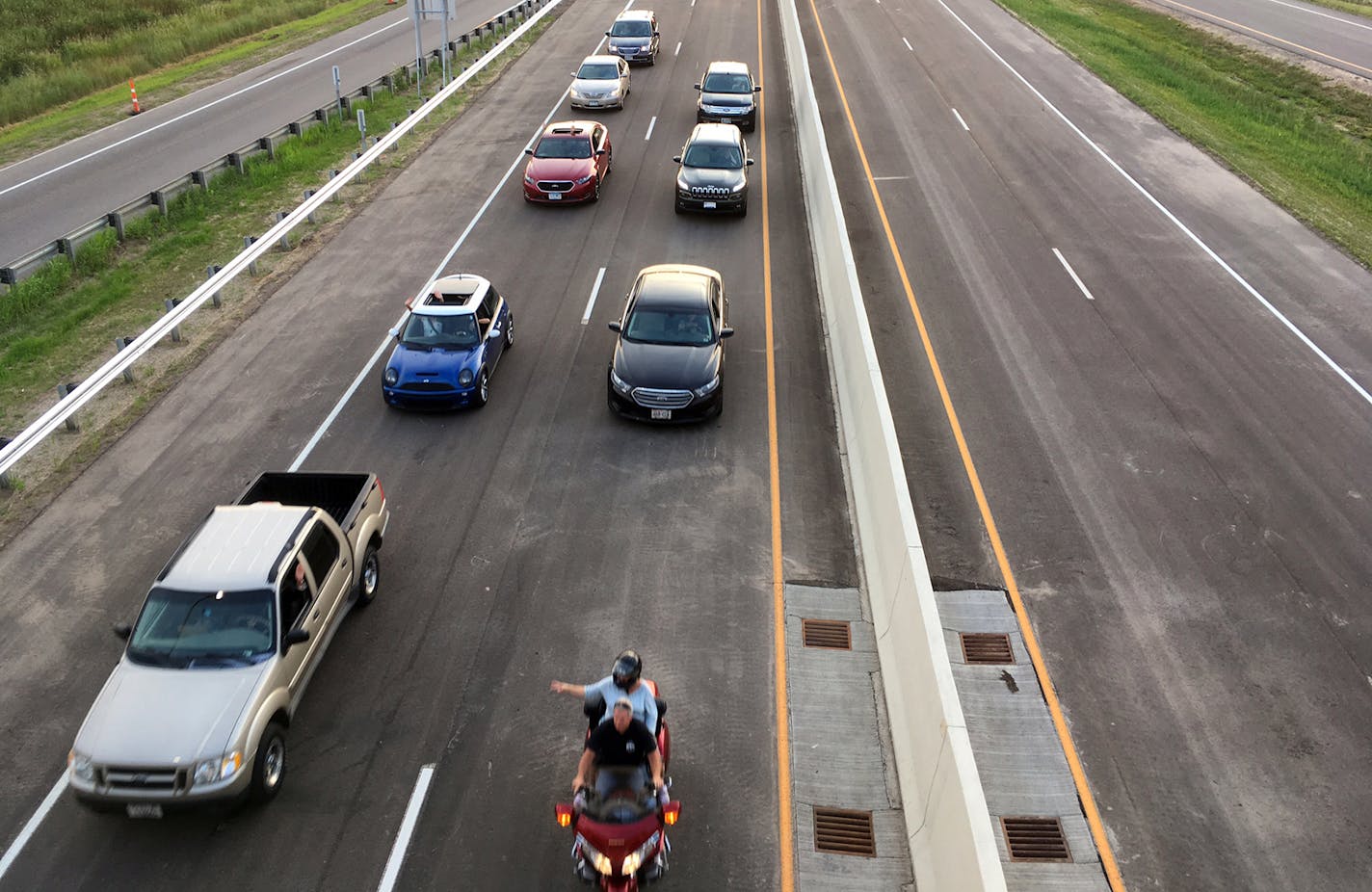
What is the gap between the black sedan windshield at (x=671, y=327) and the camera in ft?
47.9

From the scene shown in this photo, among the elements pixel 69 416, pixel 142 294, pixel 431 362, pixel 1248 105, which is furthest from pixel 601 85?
pixel 1248 105

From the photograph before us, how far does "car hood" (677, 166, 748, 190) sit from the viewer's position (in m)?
21.9

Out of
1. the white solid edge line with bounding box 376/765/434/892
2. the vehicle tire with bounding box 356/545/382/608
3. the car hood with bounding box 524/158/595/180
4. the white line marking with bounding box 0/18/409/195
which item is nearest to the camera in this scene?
the white solid edge line with bounding box 376/765/434/892

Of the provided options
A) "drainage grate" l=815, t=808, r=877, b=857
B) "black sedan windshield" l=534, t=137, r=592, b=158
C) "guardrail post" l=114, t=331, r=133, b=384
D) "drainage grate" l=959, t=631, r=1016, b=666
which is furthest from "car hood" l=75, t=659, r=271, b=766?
"black sedan windshield" l=534, t=137, r=592, b=158

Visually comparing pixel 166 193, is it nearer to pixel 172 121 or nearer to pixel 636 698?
pixel 172 121

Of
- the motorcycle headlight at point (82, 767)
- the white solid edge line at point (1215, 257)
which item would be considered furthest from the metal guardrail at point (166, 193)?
the white solid edge line at point (1215, 257)

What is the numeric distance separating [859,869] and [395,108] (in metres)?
29.8

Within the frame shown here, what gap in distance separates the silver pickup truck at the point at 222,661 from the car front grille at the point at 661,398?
478 cm

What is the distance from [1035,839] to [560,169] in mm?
18596

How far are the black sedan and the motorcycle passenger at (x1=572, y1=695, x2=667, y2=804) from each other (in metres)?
7.28

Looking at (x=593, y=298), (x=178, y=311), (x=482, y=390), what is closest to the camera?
(x=482, y=390)

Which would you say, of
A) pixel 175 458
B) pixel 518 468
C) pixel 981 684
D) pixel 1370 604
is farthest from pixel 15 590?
pixel 1370 604

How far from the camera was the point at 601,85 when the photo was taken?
99.7 ft

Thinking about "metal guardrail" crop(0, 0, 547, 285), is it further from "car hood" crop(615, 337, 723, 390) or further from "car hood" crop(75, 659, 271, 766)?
"car hood" crop(75, 659, 271, 766)
